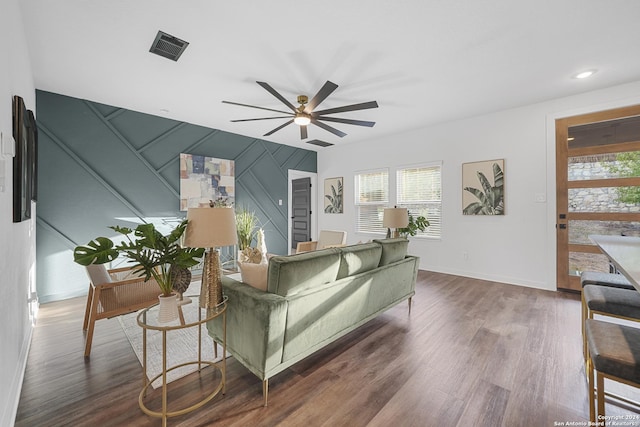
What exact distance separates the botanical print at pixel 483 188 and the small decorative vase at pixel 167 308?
177 inches

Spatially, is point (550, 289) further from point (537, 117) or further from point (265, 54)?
point (265, 54)

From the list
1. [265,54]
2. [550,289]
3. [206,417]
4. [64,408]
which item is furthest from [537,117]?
[64,408]

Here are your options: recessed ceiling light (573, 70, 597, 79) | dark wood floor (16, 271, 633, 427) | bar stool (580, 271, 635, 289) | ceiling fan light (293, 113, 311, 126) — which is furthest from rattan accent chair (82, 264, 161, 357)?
recessed ceiling light (573, 70, 597, 79)

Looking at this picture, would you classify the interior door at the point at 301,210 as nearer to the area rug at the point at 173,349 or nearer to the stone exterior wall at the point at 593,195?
the area rug at the point at 173,349

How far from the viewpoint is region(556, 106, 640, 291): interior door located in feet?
10.7

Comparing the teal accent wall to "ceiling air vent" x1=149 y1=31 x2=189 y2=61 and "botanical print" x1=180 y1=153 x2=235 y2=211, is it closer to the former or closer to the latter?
"botanical print" x1=180 y1=153 x2=235 y2=211

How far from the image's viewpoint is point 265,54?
2.59 metres

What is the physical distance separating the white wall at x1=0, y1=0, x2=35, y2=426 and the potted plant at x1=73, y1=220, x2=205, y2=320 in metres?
0.41

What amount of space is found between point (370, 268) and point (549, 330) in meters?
1.87

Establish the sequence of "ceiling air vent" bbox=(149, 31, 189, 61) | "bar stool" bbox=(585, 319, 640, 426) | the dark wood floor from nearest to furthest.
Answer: "bar stool" bbox=(585, 319, 640, 426) → the dark wood floor → "ceiling air vent" bbox=(149, 31, 189, 61)

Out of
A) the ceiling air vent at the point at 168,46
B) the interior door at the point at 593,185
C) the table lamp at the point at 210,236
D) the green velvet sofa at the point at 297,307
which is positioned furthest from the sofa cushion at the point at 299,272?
the interior door at the point at 593,185

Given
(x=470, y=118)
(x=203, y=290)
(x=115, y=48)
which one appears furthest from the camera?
(x=470, y=118)

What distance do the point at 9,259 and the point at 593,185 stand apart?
19.3 ft

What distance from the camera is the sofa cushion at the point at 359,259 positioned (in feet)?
7.00
